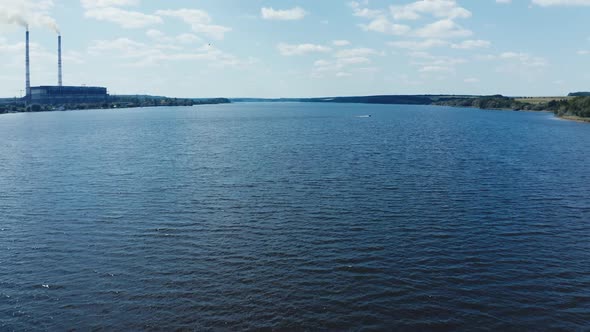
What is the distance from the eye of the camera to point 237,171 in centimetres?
7338

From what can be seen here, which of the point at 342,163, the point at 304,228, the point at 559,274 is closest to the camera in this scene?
the point at 559,274

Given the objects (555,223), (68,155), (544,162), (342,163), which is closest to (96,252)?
(555,223)

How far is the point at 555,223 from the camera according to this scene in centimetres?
4512

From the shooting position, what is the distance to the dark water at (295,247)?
92.9ft

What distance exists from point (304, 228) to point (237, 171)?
32168 mm

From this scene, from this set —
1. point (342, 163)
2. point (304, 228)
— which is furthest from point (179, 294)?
point (342, 163)

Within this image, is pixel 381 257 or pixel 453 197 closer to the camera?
pixel 381 257

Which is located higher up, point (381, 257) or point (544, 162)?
point (544, 162)

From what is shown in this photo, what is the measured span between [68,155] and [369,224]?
73.6 meters

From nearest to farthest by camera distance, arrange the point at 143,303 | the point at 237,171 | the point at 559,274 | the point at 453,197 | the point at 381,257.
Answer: the point at 143,303, the point at 559,274, the point at 381,257, the point at 453,197, the point at 237,171

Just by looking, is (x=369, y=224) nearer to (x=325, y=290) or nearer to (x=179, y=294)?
(x=325, y=290)

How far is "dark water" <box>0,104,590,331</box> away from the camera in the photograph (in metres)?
28.3

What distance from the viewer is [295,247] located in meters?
38.6

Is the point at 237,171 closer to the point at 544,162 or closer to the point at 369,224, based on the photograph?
the point at 369,224
